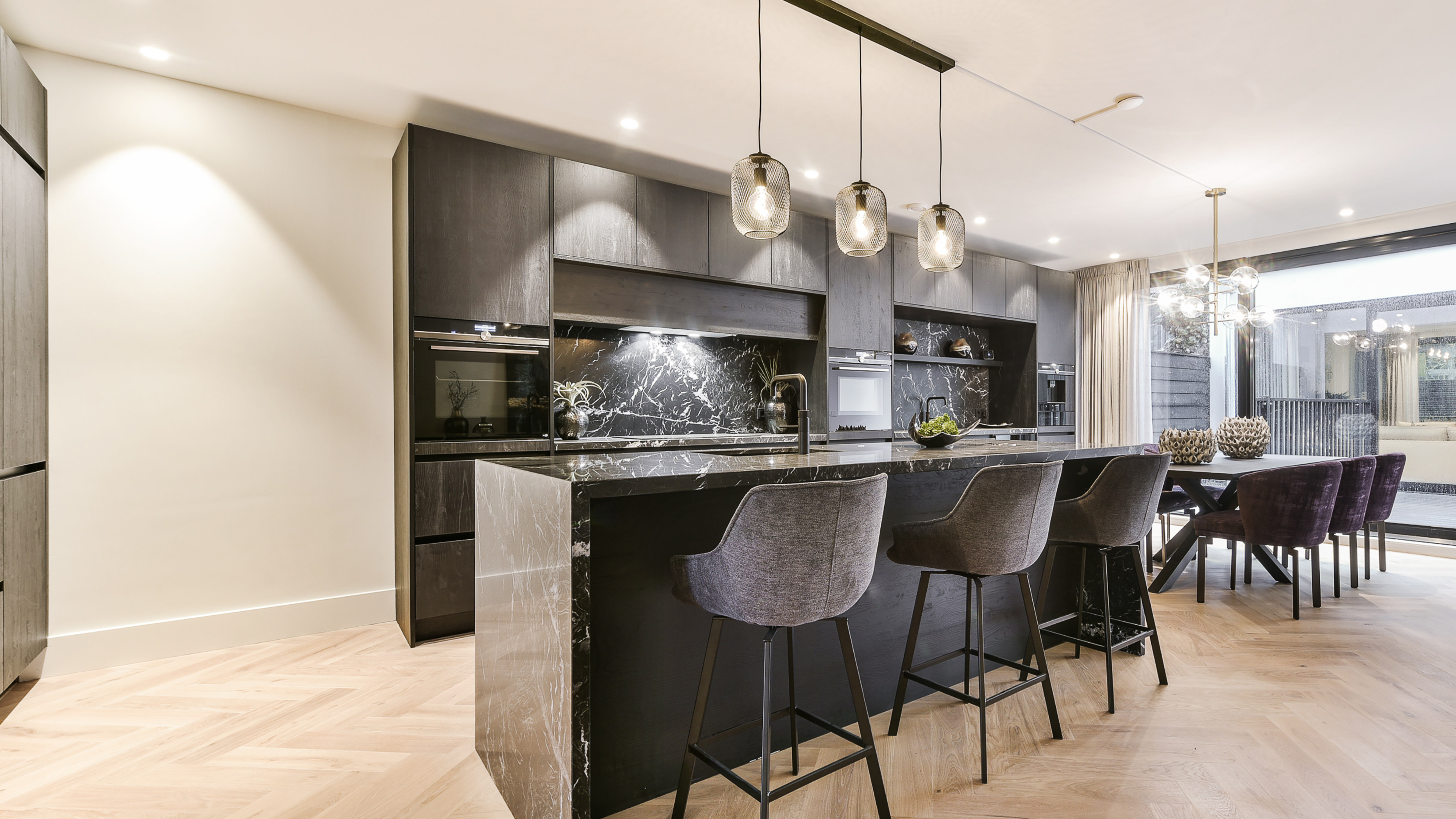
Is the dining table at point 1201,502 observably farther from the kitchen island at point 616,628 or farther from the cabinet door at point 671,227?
the cabinet door at point 671,227

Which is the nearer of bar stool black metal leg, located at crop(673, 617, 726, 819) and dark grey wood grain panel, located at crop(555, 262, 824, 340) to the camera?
bar stool black metal leg, located at crop(673, 617, 726, 819)

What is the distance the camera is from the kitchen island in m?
1.44

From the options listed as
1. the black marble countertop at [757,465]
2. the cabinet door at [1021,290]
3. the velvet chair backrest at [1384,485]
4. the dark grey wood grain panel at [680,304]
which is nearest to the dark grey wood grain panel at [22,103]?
the dark grey wood grain panel at [680,304]

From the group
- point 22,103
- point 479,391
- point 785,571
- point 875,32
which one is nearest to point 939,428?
point 785,571

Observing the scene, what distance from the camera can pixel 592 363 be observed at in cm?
415

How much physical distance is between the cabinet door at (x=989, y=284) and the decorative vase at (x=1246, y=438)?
1.99 m

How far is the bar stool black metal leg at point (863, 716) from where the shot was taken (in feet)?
5.19

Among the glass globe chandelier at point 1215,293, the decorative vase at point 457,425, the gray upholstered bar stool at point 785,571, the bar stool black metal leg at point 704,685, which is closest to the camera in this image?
the gray upholstered bar stool at point 785,571

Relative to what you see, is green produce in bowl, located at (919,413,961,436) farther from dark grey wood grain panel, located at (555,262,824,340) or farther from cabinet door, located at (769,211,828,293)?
cabinet door, located at (769,211,828,293)

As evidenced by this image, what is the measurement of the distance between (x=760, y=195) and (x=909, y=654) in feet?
5.23

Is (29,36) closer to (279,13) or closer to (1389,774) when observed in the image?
(279,13)

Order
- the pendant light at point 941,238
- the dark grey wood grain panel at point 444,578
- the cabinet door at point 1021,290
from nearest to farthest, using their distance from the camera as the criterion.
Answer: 1. the pendant light at point 941,238
2. the dark grey wood grain panel at point 444,578
3. the cabinet door at point 1021,290

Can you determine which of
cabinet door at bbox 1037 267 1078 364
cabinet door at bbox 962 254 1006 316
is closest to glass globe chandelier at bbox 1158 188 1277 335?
cabinet door at bbox 962 254 1006 316

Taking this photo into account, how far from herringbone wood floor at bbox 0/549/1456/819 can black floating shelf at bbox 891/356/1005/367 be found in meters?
2.81
